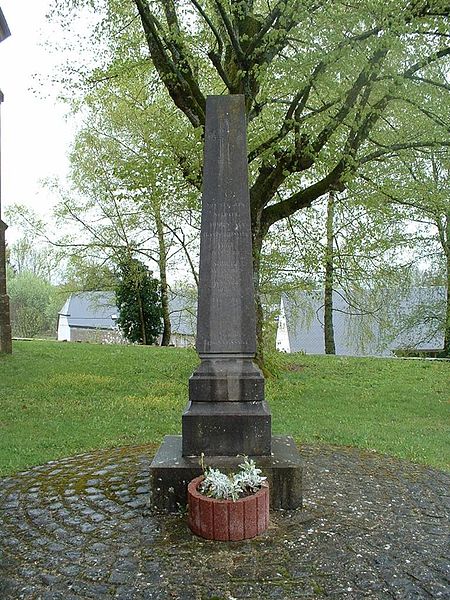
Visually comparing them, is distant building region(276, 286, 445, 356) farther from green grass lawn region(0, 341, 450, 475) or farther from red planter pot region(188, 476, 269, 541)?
red planter pot region(188, 476, 269, 541)

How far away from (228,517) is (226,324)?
5.26ft

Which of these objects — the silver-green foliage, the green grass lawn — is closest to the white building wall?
the green grass lawn

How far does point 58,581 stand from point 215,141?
144 inches

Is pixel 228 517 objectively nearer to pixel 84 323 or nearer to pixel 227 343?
pixel 227 343

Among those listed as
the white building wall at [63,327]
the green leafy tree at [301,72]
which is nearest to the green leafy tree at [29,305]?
the white building wall at [63,327]

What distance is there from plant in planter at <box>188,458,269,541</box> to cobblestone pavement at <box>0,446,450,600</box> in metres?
0.08

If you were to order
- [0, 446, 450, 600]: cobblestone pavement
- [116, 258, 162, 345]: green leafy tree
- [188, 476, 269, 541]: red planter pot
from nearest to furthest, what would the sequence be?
[0, 446, 450, 600]: cobblestone pavement → [188, 476, 269, 541]: red planter pot → [116, 258, 162, 345]: green leafy tree

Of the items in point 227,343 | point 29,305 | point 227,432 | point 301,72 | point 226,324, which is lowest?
point 227,432

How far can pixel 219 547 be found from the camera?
385cm

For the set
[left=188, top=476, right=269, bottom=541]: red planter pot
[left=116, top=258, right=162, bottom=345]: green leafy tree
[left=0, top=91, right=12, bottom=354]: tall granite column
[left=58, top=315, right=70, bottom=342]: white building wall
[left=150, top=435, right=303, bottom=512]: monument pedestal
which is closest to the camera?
[left=188, top=476, right=269, bottom=541]: red planter pot

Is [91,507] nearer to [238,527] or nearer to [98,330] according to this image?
[238,527]

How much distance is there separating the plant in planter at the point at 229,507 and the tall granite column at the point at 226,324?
0.65m

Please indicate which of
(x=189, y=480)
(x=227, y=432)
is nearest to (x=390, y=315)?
(x=227, y=432)

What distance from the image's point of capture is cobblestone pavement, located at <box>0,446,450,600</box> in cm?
335
